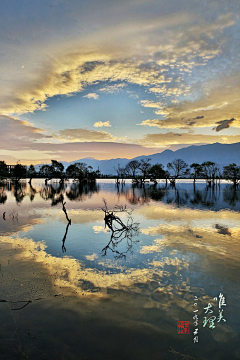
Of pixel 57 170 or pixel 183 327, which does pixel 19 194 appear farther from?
pixel 57 170

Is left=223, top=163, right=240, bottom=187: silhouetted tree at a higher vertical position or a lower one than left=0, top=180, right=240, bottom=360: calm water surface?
higher

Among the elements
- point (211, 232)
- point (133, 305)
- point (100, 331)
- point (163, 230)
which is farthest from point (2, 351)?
point (211, 232)

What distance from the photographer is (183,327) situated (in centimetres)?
720

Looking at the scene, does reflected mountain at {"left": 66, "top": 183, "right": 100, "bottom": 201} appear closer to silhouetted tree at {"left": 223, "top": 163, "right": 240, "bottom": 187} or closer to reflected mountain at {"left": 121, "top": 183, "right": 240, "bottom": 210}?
A: reflected mountain at {"left": 121, "top": 183, "right": 240, "bottom": 210}

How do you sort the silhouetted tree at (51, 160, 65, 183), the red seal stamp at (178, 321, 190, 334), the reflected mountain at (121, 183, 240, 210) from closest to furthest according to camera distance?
the red seal stamp at (178, 321, 190, 334) < the reflected mountain at (121, 183, 240, 210) < the silhouetted tree at (51, 160, 65, 183)

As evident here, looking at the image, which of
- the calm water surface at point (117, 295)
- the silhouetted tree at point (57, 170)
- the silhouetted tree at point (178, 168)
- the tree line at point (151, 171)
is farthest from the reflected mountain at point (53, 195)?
the silhouetted tree at point (57, 170)

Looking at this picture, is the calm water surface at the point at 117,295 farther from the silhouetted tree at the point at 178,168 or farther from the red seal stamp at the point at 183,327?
the silhouetted tree at the point at 178,168

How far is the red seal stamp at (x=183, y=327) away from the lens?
23.0 ft

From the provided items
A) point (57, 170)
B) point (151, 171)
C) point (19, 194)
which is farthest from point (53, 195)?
point (57, 170)

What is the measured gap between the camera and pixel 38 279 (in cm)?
1034

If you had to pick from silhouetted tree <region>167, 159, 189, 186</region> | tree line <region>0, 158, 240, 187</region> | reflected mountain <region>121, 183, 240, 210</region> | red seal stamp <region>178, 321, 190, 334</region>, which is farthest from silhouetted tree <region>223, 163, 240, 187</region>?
red seal stamp <region>178, 321, 190, 334</region>

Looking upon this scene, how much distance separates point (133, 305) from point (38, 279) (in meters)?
5.34

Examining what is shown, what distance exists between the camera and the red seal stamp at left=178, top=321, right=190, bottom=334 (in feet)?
23.0

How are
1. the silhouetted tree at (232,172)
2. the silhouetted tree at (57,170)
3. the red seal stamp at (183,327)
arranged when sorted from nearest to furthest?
the red seal stamp at (183,327), the silhouetted tree at (232,172), the silhouetted tree at (57,170)
